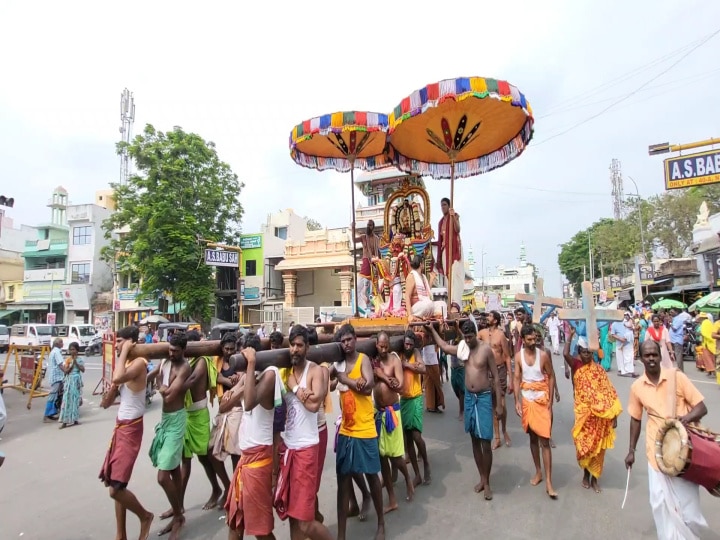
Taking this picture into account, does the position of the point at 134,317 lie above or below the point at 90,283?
below

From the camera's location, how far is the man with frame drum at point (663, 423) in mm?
2918

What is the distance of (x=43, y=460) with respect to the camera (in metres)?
6.18

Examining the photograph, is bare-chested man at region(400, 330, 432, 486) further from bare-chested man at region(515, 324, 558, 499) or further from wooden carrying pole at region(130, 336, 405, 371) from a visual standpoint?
bare-chested man at region(515, 324, 558, 499)

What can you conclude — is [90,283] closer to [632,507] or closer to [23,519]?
[23,519]

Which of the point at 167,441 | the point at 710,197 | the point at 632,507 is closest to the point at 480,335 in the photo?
the point at 632,507

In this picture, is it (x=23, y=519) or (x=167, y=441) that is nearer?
(x=167, y=441)

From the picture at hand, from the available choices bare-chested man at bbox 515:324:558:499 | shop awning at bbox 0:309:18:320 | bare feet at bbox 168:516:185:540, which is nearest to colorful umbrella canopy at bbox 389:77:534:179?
bare-chested man at bbox 515:324:558:499

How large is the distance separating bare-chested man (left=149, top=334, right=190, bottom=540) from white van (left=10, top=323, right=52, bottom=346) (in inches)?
809

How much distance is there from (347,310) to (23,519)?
19.7 metres

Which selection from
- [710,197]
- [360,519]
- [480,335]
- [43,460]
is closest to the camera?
[360,519]

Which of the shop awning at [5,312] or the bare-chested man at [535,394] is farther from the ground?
the shop awning at [5,312]

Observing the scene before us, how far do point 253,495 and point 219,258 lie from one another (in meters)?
21.0

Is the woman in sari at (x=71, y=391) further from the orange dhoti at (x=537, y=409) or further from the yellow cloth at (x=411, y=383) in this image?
the orange dhoti at (x=537, y=409)

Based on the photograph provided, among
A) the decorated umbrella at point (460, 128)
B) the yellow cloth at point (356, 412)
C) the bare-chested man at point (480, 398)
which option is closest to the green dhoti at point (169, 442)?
the yellow cloth at point (356, 412)
